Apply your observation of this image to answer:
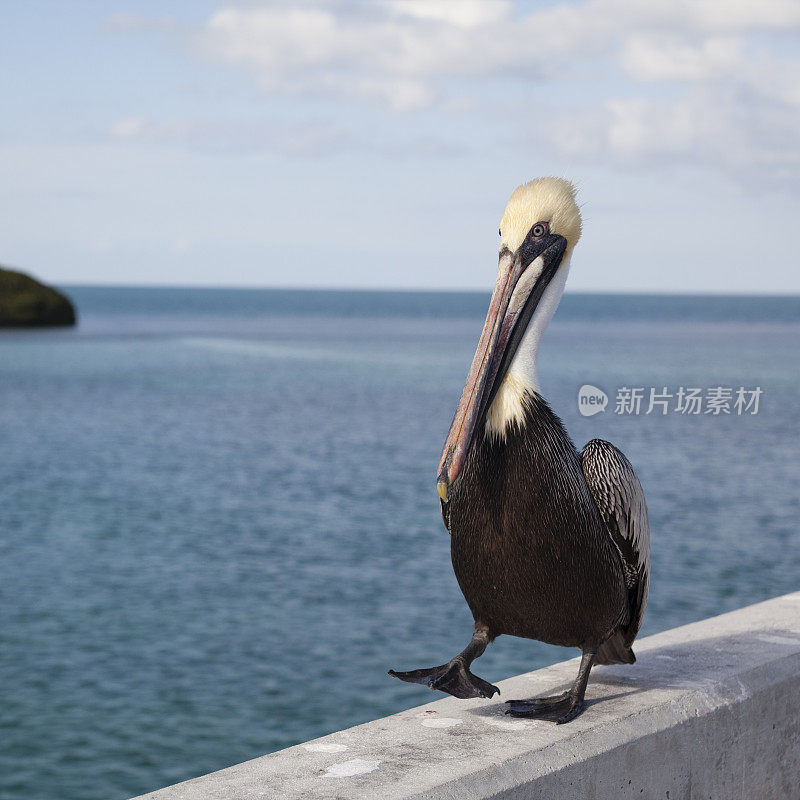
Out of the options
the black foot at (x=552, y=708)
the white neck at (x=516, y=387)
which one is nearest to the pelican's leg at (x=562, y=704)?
the black foot at (x=552, y=708)

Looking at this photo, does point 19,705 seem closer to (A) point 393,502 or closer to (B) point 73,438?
(A) point 393,502

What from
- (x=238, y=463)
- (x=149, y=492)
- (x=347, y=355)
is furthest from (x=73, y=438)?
(x=347, y=355)

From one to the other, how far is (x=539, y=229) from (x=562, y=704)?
1.48 metres

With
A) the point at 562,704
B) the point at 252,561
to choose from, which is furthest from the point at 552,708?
the point at 252,561

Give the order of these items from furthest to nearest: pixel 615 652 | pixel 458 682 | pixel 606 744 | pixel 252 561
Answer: pixel 252 561
pixel 615 652
pixel 458 682
pixel 606 744

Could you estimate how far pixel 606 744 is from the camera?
10.2 ft

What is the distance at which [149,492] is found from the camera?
18234 mm

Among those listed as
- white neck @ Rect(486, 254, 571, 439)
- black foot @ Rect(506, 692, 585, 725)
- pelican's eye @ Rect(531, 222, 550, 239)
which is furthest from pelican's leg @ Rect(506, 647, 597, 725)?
pelican's eye @ Rect(531, 222, 550, 239)

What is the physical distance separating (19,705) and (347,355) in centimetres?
4370

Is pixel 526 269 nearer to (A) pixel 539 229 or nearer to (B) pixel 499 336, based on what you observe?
(A) pixel 539 229

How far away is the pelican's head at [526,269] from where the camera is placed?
309cm

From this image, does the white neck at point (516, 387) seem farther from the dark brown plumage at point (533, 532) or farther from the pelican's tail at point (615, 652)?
the pelican's tail at point (615, 652)

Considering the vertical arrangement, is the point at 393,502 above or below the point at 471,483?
below

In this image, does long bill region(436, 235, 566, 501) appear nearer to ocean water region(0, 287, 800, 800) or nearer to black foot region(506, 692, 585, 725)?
black foot region(506, 692, 585, 725)
